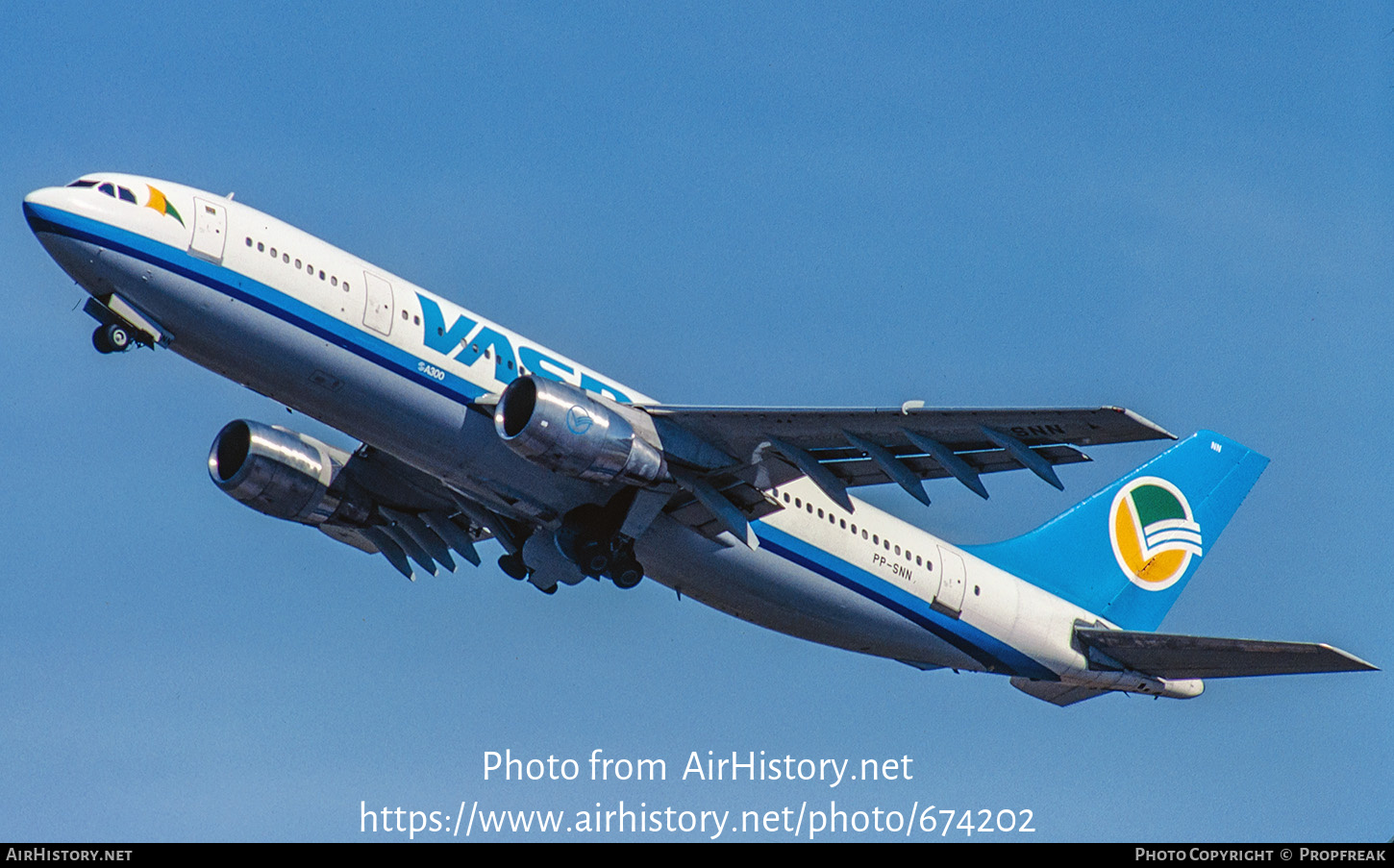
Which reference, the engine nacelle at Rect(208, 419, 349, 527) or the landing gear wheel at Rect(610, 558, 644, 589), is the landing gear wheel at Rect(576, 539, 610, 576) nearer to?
the landing gear wheel at Rect(610, 558, 644, 589)

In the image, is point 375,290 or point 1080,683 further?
point 1080,683

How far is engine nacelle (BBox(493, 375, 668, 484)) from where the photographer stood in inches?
1158

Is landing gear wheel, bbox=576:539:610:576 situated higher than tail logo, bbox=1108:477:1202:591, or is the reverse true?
tail logo, bbox=1108:477:1202:591

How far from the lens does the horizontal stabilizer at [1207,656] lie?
31484 mm

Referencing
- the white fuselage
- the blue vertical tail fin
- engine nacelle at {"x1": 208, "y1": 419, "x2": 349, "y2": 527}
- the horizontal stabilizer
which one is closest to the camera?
the white fuselage

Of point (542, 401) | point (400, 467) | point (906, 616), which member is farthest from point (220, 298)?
point (906, 616)

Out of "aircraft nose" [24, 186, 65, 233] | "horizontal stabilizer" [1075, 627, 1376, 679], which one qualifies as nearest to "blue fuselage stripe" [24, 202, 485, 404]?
"aircraft nose" [24, 186, 65, 233]

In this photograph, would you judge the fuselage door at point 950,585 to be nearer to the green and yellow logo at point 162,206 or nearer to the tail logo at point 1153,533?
the tail logo at point 1153,533

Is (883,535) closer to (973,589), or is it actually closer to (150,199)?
(973,589)

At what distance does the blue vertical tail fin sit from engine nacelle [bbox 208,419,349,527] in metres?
14.1

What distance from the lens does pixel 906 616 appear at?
112ft

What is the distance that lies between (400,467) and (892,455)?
1094cm
